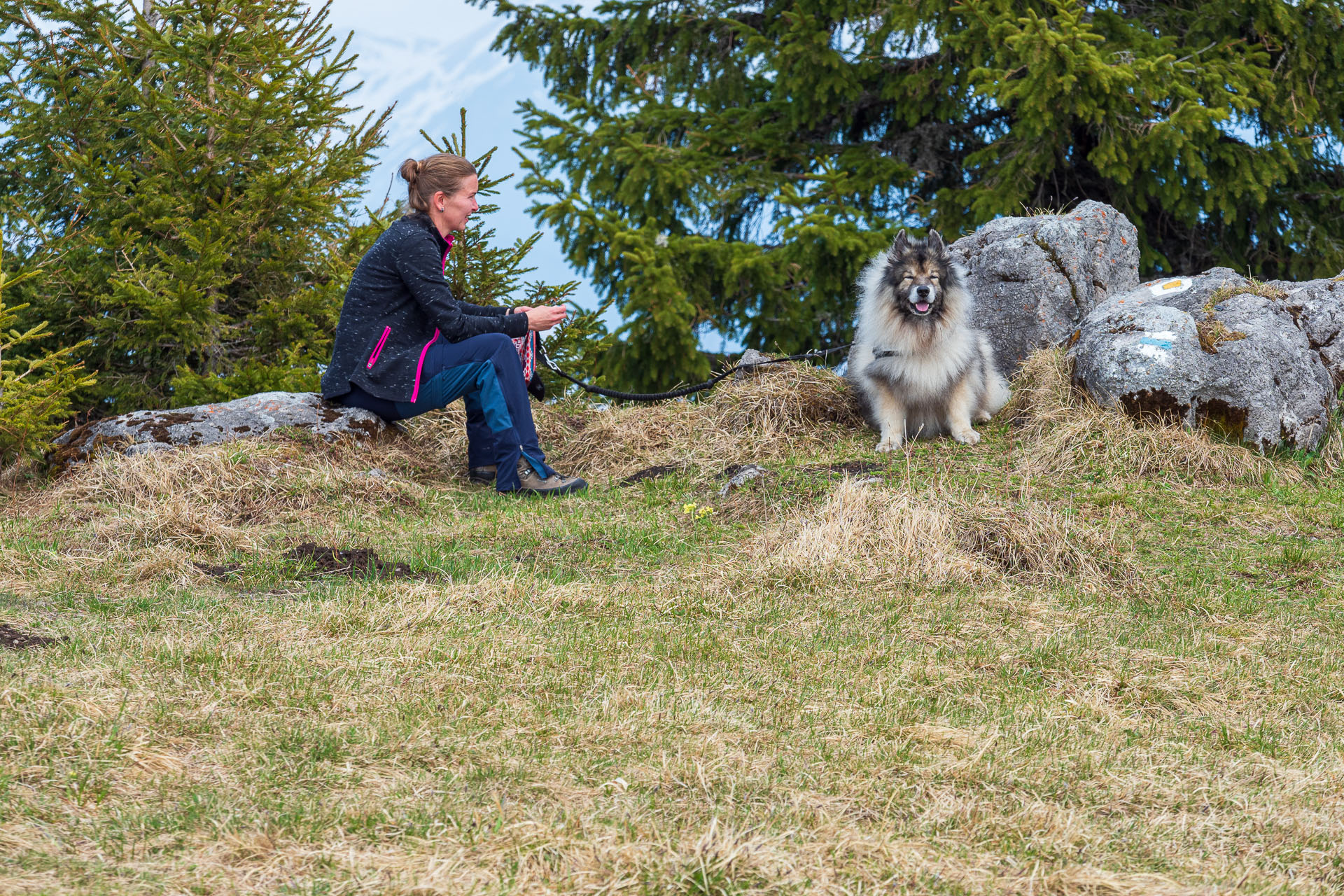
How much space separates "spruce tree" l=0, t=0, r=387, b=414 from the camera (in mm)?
8148

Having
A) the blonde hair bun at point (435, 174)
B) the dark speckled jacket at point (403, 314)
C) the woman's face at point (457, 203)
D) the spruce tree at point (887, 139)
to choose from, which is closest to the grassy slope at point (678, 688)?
the dark speckled jacket at point (403, 314)

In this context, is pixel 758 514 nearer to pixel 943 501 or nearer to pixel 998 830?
pixel 943 501

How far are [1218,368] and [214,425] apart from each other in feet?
20.5

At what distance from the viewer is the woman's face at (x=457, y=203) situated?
6480 mm

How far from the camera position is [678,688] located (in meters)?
3.45

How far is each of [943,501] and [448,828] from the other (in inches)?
139

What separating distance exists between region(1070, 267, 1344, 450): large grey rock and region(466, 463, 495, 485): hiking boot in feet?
12.7

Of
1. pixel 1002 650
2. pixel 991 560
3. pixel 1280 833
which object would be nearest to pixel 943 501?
pixel 991 560

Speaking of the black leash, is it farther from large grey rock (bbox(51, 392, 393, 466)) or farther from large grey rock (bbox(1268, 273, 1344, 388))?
large grey rock (bbox(1268, 273, 1344, 388))

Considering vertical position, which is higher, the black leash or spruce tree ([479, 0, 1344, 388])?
spruce tree ([479, 0, 1344, 388])

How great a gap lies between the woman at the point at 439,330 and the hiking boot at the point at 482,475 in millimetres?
263

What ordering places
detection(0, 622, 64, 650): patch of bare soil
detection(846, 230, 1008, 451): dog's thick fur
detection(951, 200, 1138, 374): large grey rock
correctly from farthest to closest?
1. detection(951, 200, 1138, 374): large grey rock
2. detection(846, 230, 1008, 451): dog's thick fur
3. detection(0, 622, 64, 650): patch of bare soil

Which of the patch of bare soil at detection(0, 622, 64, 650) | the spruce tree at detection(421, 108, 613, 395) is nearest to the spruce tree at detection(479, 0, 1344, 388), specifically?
the spruce tree at detection(421, 108, 613, 395)

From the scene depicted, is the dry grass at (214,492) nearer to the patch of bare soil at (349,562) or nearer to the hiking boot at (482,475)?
the patch of bare soil at (349,562)
